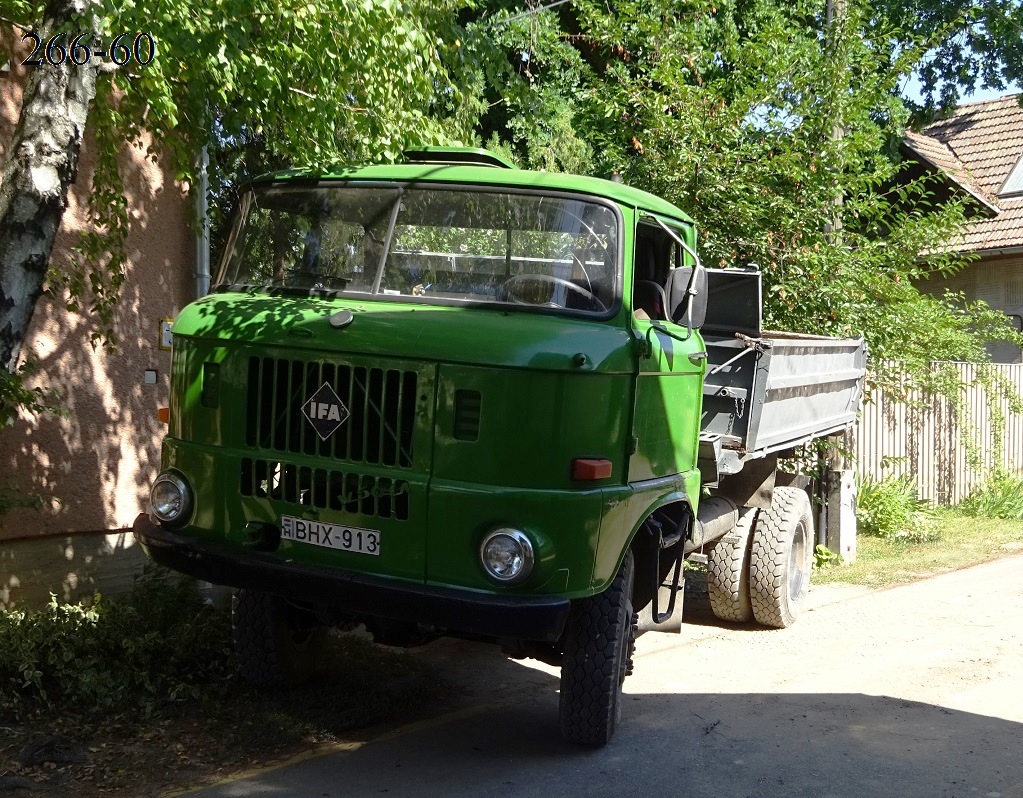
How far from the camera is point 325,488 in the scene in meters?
4.80

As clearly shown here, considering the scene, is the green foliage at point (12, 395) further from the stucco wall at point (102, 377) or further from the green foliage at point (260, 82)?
the stucco wall at point (102, 377)

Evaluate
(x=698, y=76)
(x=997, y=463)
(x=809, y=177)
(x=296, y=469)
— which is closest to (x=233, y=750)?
(x=296, y=469)

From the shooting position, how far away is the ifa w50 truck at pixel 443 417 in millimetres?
4574

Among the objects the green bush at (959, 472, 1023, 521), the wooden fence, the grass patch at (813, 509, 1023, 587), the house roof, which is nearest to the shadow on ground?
the grass patch at (813, 509, 1023, 587)

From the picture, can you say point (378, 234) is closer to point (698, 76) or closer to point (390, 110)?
point (390, 110)

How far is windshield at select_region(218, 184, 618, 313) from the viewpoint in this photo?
509cm

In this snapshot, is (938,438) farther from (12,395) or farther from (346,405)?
(12,395)

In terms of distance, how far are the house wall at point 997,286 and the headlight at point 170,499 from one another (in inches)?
668

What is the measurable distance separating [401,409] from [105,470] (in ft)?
10.8

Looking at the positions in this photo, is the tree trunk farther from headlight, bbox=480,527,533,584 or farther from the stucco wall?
headlight, bbox=480,527,533,584

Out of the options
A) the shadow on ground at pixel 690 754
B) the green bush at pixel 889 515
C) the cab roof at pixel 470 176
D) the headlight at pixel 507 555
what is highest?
Result: the cab roof at pixel 470 176

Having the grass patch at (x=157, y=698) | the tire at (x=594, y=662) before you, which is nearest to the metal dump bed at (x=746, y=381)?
the tire at (x=594, y=662)

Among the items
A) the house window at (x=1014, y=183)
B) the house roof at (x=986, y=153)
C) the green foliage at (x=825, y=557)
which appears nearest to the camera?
the green foliage at (x=825, y=557)

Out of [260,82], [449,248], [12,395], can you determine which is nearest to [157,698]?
[12,395]
